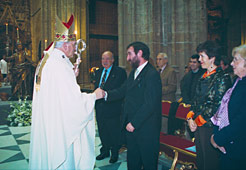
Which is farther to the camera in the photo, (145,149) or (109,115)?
(109,115)

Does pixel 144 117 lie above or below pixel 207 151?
above

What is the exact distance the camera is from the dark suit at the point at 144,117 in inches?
99.3

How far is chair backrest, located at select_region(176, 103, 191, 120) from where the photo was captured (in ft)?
12.2

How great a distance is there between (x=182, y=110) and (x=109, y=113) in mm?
1174

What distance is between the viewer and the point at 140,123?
250 cm

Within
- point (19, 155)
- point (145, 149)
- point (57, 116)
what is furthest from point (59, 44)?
point (19, 155)

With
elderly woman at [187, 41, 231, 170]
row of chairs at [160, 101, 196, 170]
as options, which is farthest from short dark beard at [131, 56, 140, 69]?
row of chairs at [160, 101, 196, 170]

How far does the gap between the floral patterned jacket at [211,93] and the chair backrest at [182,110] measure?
126 centimetres

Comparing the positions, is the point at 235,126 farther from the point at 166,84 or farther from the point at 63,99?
the point at 166,84

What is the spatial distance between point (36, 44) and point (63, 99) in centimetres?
1314

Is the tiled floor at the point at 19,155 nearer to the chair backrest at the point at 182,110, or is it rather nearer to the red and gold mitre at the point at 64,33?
the chair backrest at the point at 182,110

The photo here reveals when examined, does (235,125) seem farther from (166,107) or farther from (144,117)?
(166,107)

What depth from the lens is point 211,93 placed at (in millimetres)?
2316

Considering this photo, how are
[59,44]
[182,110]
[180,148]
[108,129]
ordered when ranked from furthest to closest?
[108,129]
[182,110]
[180,148]
[59,44]
